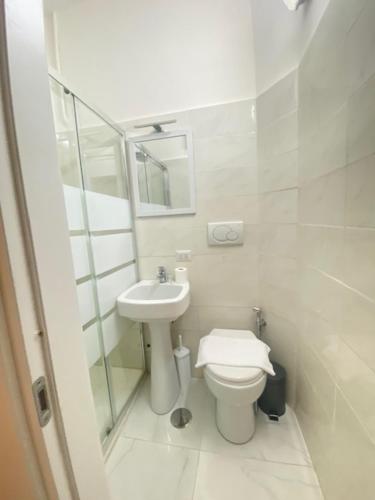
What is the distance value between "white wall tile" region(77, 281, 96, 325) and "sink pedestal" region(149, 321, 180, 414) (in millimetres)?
457

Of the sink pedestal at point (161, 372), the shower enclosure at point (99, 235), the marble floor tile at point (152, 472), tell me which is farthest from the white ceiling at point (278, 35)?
A: the marble floor tile at point (152, 472)

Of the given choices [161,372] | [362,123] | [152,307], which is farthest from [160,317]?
[362,123]

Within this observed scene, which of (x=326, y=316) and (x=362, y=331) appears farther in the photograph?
(x=326, y=316)

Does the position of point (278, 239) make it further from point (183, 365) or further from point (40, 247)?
point (40, 247)

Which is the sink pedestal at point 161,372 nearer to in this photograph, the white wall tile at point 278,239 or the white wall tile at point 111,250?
the white wall tile at point 111,250

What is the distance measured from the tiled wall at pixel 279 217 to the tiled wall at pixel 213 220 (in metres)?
0.08

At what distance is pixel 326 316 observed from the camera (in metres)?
0.94

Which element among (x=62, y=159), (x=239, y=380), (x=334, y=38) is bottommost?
(x=239, y=380)

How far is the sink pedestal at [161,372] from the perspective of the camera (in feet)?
4.78

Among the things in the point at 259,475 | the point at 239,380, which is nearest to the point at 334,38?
the point at 239,380

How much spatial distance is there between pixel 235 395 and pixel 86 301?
943mm

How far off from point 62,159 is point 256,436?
1.90m

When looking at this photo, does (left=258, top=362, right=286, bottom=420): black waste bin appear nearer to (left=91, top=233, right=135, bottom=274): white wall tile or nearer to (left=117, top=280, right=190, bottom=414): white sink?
(left=117, top=280, right=190, bottom=414): white sink

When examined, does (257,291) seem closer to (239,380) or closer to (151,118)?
(239,380)
